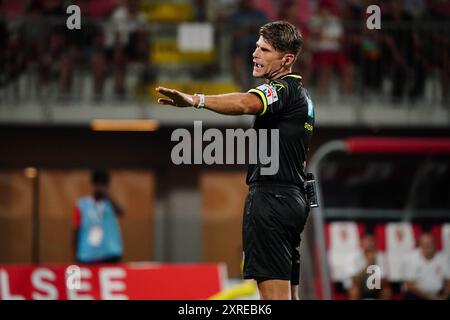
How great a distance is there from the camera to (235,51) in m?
18.0

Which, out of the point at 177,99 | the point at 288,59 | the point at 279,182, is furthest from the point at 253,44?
the point at 177,99

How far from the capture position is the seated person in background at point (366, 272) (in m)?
13.0

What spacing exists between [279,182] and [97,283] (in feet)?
18.4

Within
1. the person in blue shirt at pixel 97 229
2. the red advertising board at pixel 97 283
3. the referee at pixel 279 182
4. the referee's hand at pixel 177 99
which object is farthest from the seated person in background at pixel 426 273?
the referee's hand at pixel 177 99

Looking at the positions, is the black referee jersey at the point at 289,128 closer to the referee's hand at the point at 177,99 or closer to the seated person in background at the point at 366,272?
the referee's hand at the point at 177,99

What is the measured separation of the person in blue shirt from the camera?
1438 centimetres

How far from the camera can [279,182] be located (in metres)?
7.25

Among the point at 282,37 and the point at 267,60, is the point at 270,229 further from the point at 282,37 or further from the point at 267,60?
the point at 282,37

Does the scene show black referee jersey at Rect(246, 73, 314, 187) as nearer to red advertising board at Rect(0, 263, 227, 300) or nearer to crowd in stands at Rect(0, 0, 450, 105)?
red advertising board at Rect(0, 263, 227, 300)

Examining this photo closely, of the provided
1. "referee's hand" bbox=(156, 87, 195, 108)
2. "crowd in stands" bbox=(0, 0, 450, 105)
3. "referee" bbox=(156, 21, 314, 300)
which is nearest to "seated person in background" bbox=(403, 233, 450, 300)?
"crowd in stands" bbox=(0, 0, 450, 105)

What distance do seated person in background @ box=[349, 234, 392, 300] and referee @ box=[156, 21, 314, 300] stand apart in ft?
17.3
